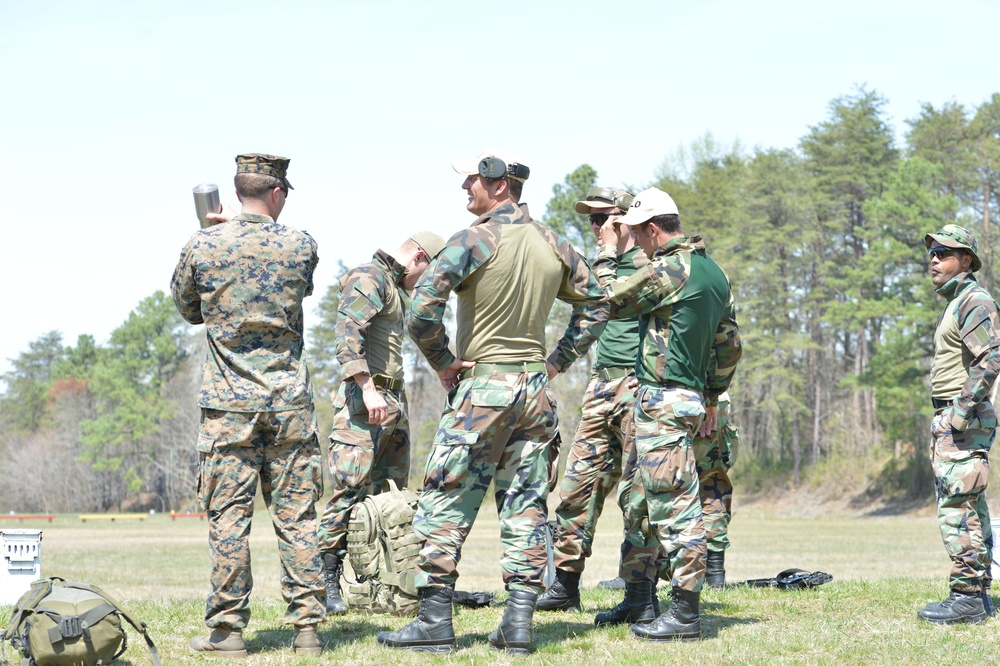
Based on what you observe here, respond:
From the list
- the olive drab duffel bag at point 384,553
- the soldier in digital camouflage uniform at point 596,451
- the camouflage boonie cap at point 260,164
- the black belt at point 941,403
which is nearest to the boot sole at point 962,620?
the black belt at point 941,403

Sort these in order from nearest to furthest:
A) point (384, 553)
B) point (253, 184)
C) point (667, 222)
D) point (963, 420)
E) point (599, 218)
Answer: point (253, 184) < point (667, 222) < point (963, 420) < point (384, 553) < point (599, 218)

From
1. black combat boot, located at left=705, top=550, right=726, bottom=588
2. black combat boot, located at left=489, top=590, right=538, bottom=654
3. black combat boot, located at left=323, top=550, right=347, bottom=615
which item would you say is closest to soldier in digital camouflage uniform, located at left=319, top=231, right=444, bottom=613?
black combat boot, located at left=323, top=550, right=347, bottom=615

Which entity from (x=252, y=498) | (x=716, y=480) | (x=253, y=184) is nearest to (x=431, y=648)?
(x=252, y=498)

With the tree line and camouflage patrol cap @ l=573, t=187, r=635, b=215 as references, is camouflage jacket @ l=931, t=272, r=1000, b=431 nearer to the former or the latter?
camouflage patrol cap @ l=573, t=187, r=635, b=215

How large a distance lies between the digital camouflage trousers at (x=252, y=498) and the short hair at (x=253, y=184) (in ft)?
4.03

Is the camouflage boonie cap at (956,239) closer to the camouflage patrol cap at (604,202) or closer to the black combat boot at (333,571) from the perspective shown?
the camouflage patrol cap at (604,202)

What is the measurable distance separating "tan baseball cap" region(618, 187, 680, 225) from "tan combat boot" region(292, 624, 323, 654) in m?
2.94

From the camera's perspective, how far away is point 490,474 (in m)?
6.02

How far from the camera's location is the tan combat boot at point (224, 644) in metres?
5.83

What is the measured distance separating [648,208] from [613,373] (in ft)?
4.72

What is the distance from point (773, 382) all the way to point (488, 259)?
54.3 m

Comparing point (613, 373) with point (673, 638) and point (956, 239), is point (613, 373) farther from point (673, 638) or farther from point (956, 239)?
point (956, 239)

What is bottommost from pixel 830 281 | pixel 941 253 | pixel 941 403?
pixel 941 403

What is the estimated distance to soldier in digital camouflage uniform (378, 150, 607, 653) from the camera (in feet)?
19.4
